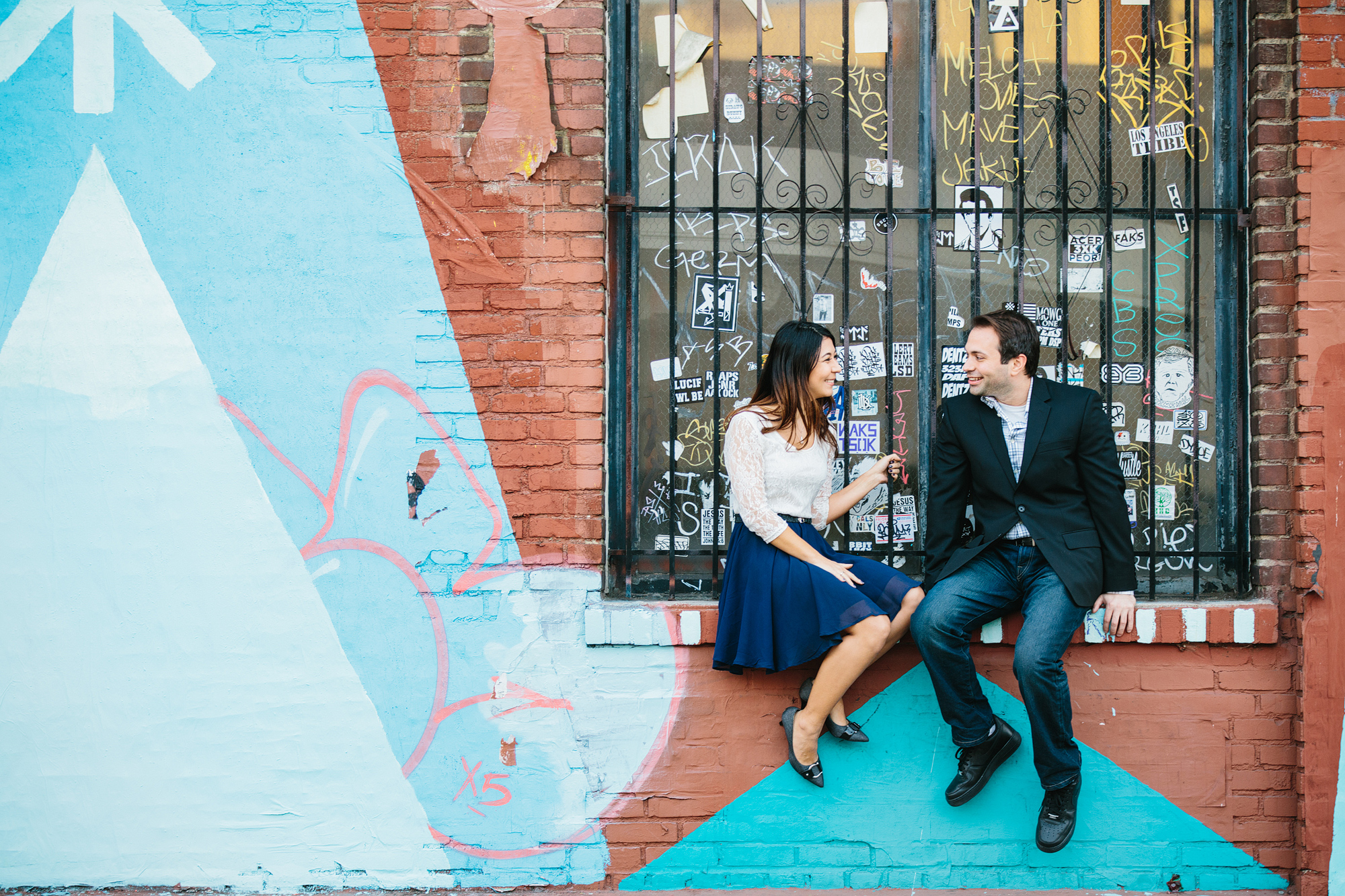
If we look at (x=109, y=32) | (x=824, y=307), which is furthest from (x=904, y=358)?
(x=109, y=32)

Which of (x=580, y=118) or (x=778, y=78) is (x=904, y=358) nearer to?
(x=778, y=78)

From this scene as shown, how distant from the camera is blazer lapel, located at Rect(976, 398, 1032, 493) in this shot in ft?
10.1

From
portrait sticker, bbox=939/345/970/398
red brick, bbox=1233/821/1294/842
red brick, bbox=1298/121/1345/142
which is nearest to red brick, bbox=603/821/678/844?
portrait sticker, bbox=939/345/970/398

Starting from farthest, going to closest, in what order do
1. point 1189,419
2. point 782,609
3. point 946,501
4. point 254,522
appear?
point 1189,419, point 254,522, point 946,501, point 782,609

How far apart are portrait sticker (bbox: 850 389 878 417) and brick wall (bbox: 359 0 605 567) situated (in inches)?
39.0

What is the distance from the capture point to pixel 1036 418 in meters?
3.06

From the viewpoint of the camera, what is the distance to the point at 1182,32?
347cm

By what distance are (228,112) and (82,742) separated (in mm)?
2380

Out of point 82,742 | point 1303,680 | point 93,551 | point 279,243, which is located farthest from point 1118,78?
point 82,742

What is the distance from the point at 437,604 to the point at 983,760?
201 cm

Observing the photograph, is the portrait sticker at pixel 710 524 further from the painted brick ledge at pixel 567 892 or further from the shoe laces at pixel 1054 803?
the shoe laces at pixel 1054 803

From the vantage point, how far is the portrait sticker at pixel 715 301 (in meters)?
3.49

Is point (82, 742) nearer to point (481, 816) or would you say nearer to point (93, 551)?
point (93, 551)

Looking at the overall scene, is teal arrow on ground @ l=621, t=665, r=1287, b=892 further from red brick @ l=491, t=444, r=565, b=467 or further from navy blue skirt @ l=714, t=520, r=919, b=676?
red brick @ l=491, t=444, r=565, b=467
